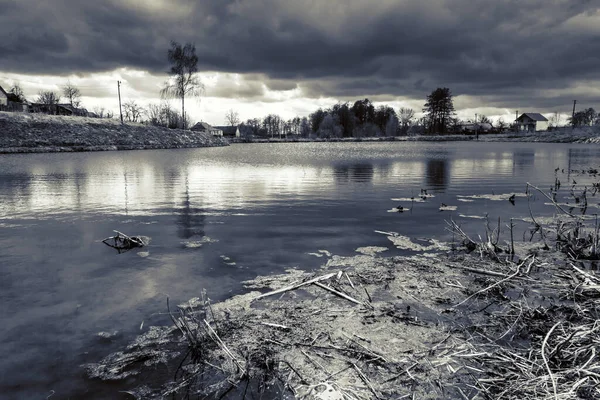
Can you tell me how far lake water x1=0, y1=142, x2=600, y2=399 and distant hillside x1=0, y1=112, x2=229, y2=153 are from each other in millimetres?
27888

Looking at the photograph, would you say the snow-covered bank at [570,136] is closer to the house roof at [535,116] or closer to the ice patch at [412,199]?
the house roof at [535,116]

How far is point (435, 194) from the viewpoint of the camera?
49.0 feet

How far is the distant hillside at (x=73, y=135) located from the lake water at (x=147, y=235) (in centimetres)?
2789

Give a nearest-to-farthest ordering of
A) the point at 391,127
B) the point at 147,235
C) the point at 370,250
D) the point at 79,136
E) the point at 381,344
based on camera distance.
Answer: the point at 381,344 < the point at 370,250 < the point at 147,235 < the point at 79,136 < the point at 391,127

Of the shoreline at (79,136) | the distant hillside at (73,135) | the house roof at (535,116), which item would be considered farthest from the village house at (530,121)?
the distant hillside at (73,135)

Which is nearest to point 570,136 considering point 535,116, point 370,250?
point 535,116

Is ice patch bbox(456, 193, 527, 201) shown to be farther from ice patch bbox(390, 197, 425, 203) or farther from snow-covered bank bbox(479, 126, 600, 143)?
snow-covered bank bbox(479, 126, 600, 143)

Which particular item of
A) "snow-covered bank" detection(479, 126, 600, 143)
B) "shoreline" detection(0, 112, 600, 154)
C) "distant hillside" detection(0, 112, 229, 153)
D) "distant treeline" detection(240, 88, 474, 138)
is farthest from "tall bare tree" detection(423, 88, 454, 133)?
"distant hillside" detection(0, 112, 229, 153)

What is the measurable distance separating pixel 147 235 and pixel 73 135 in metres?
46.5

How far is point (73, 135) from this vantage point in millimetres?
46812

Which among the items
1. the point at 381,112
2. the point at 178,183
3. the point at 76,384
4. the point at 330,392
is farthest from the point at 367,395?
the point at 381,112

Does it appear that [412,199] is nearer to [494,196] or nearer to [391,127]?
[494,196]

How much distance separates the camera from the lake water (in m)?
4.19

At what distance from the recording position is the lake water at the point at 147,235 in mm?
4188
